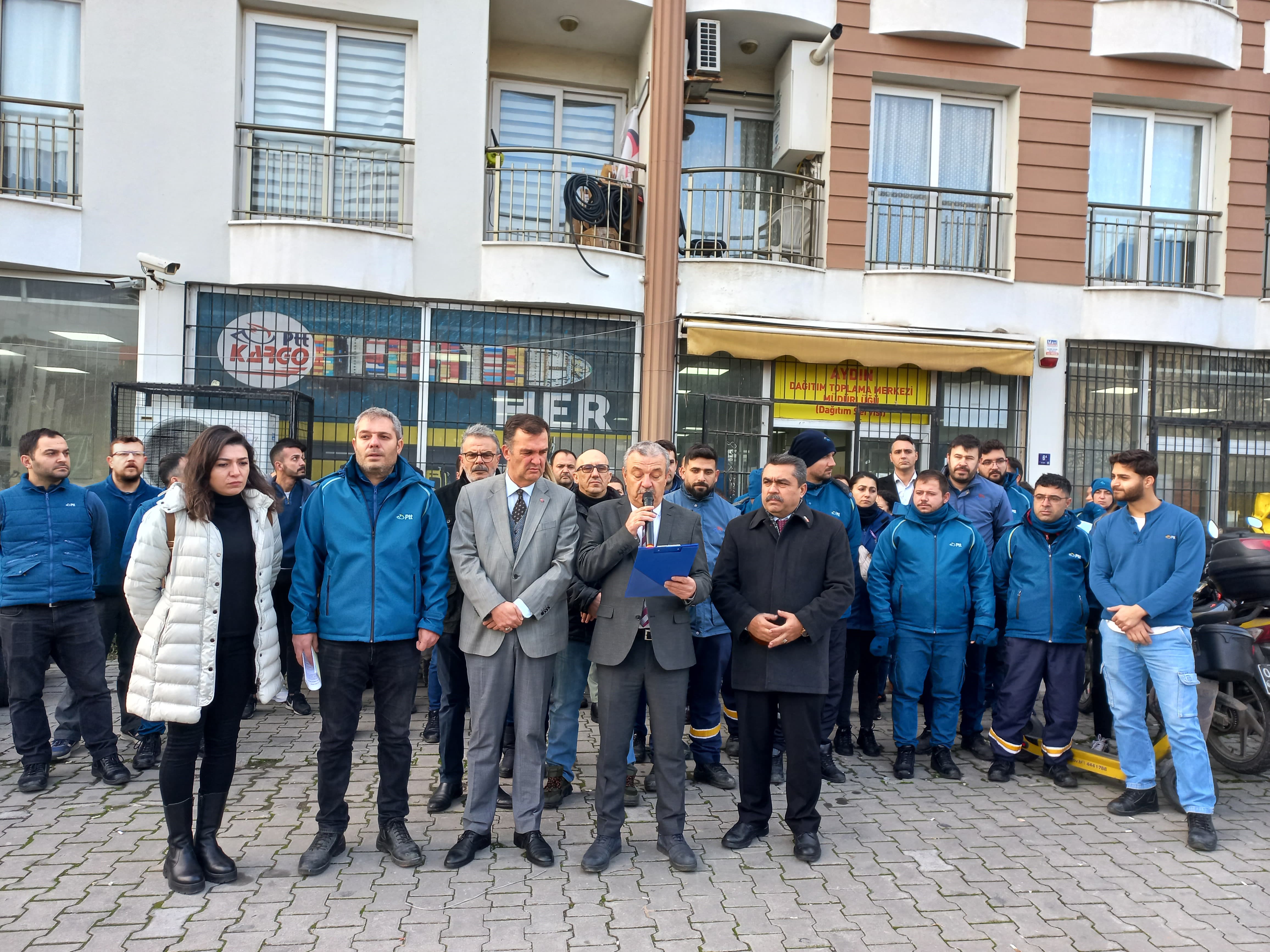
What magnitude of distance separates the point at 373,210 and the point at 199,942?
819 cm

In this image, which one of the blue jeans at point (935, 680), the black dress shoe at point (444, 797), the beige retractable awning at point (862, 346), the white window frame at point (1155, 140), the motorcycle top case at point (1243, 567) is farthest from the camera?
the white window frame at point (1155, 140)

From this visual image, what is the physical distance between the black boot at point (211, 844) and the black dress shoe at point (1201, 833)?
4.73 metres

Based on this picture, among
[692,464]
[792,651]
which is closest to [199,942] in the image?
[792,651]

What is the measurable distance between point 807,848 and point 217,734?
9.33ft

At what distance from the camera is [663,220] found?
396 inches

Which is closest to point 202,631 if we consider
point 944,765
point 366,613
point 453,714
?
point 366,613

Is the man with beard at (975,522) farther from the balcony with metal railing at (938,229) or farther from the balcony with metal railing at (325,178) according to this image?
the balcony with metal railing at (325,178)

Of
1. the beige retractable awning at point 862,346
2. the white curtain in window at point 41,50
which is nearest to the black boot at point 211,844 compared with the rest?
the beige retractable awning at point 862,346

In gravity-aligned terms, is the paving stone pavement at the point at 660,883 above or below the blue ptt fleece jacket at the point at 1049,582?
below

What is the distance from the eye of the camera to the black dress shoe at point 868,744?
237 inches

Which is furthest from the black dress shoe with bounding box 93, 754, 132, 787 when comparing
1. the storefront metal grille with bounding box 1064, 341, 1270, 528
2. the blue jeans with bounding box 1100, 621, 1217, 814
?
the storefront metal grille with bounding box 1064, 341, 1270, 528

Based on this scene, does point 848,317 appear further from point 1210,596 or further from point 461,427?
point 1210,596

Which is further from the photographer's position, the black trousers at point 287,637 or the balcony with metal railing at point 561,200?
the balcony with metal railing at point 561,200

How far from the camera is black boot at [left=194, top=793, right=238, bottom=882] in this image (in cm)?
393
